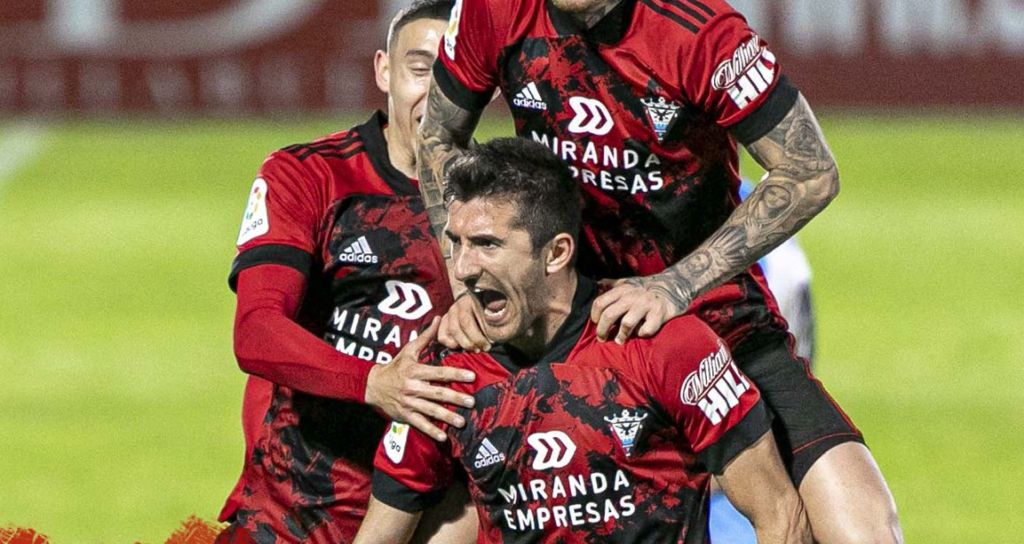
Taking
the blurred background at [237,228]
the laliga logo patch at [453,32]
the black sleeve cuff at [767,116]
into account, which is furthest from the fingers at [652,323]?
the blurred background at [237,228]

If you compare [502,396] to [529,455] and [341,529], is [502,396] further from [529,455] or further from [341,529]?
[341,529]

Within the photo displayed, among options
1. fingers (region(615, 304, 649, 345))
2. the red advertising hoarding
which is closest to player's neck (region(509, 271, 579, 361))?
fingers (region(615, 304, 649, 345))

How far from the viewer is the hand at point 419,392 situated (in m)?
5.28

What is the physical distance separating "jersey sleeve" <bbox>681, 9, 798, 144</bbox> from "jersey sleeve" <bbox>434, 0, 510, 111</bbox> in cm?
58

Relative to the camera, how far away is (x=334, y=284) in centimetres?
603

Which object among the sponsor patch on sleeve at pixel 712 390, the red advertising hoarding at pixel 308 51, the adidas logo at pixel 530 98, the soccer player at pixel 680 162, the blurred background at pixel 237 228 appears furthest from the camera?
the red advertising hoarding at pixel 308 51

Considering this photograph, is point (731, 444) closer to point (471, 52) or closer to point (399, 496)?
point (399, 496)

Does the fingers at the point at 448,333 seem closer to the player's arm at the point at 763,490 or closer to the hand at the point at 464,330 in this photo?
the hand at the point at 464,330

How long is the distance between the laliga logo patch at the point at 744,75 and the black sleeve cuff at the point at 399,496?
4.47ft

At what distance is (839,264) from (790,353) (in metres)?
11.6

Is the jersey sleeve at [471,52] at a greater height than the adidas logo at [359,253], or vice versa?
the jersey sleeve at [471,52]

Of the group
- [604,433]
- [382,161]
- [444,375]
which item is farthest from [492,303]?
[382,161]

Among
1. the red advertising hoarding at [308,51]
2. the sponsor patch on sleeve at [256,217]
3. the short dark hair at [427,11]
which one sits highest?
the short dark hair at [427,11]

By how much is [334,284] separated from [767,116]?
1.48m
